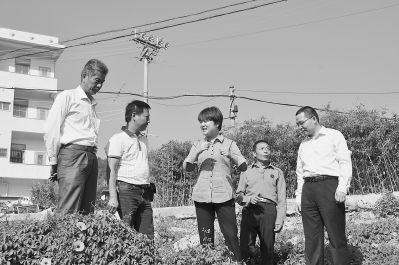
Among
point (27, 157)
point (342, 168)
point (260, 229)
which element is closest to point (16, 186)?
point (27, 157)

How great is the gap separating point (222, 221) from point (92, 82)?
1690mm

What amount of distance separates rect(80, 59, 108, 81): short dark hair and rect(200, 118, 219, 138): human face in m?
1.09

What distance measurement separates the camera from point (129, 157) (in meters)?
4.41

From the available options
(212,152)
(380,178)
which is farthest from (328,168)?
(380,178)

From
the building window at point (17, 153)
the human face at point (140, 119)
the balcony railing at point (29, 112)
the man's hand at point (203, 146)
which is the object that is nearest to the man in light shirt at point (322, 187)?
the man's hand at point (203, 146)

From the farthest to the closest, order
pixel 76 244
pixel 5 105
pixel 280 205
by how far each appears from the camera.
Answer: pixel 5 105 → pixel 280 205 → pixel 76 244

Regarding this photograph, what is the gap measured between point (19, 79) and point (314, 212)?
90.1 feet

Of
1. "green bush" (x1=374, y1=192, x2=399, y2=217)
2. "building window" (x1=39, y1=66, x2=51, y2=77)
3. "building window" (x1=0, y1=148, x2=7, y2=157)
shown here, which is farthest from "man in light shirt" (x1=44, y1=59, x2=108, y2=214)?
"building window" (x1=39, y1=66, x2=51, y2=77)

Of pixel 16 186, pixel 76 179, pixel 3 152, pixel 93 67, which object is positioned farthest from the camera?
pixel 16 186

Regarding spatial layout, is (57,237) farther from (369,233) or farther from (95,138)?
(369,233)

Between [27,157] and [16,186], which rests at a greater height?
[27,157]

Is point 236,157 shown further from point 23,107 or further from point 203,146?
point 23,107

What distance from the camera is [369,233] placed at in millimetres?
6070

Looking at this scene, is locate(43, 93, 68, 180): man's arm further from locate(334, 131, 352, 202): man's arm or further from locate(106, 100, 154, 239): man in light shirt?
locate(334, 131, 352, 202): man's arm
